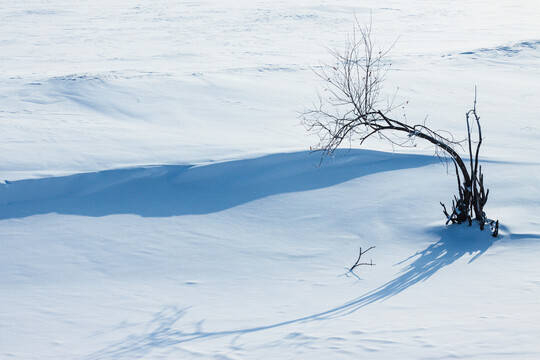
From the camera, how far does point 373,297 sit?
469 centimetres

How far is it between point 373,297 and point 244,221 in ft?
6.38

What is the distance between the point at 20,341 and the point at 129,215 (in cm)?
246

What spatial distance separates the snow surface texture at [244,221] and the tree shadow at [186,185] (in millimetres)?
22

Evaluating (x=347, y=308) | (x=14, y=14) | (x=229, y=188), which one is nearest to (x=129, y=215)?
(x=229, y=188)

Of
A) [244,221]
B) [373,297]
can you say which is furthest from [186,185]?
[373,297]

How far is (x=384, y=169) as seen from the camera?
734cm

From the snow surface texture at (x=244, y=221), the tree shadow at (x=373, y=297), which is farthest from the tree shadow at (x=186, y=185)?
the tree shadow at (x=373, y=297)

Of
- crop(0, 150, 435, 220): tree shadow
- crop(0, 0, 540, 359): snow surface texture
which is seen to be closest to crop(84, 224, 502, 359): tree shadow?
crop(0, 0, 540, 359): snow surface texture

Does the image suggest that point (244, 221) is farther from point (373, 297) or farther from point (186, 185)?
point (373, 297)

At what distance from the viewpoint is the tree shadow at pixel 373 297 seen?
395 centimetres

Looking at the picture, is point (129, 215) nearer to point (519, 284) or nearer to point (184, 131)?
point (184, 131)

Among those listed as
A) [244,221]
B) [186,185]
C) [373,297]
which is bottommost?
[373,297]

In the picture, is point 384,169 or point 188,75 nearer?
point 384,169

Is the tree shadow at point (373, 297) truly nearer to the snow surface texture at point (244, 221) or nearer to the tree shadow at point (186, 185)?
the snow surface texture at point (244, 221)
